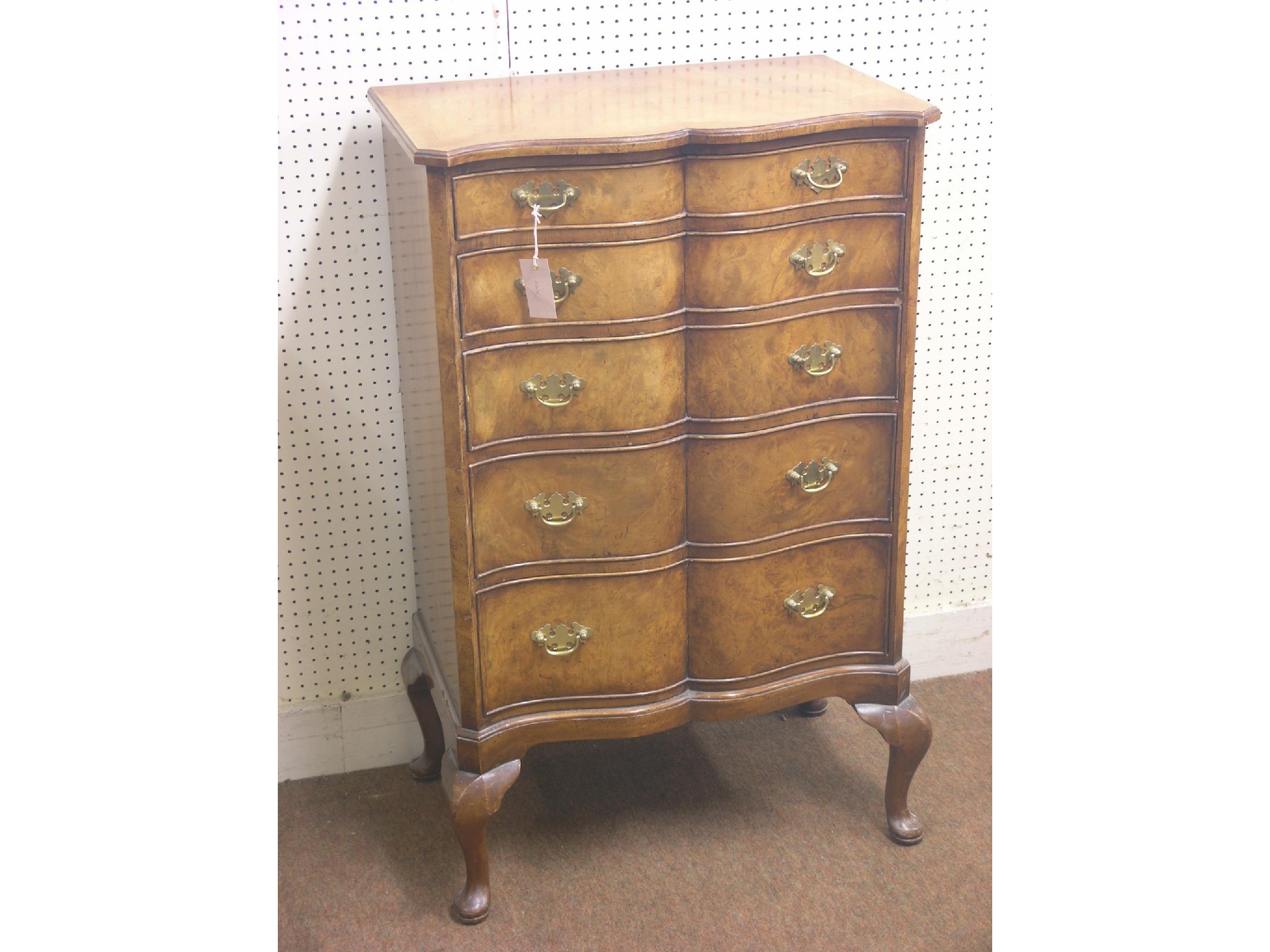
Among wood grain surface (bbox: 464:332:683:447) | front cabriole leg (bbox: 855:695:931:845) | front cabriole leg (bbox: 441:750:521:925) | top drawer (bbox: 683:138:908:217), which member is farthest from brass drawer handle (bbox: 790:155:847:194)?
front cabriole leg (bbox: 441:750:521:925)

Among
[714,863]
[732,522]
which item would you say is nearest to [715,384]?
[732,522]

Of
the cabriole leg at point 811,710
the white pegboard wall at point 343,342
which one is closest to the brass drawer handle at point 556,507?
the white pegboard wall at point 343,342

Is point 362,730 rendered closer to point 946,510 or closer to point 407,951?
point 407,951

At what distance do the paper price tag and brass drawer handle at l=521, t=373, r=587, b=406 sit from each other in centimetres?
12

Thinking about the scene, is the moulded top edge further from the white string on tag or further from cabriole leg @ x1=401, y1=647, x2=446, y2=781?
cabriole leg @ x1=401, y1=647, x2=446, y2=781

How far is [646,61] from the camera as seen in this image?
2637 mm

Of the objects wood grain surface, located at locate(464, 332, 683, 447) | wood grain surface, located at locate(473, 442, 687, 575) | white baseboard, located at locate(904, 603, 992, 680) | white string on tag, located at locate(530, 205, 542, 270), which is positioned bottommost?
white baseboard, located at locate(904, 603, 992, 680)

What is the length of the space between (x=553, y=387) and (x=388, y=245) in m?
0.68

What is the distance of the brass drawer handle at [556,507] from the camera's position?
89.3 inches

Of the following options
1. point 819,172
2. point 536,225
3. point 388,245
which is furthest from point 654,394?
point 388,245

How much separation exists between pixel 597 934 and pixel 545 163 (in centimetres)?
145

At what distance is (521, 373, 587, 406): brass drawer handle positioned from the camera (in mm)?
→ 2182

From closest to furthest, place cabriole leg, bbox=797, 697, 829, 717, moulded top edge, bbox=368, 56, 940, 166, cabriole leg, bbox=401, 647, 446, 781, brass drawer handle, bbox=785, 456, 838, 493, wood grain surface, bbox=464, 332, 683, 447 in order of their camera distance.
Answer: moulded top edge, bbox=368, 56, 940, 166, wood grain surface, bbox=464, 332, 683, 447, brass drawer handle, bbox=785, 456, 838, 493, cabriole leg, bbox=401, 647, 446, 781, cabriole leg, bbox=797, 697, 829, 717

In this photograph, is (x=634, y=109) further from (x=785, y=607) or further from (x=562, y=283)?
(x=785, y=607)
